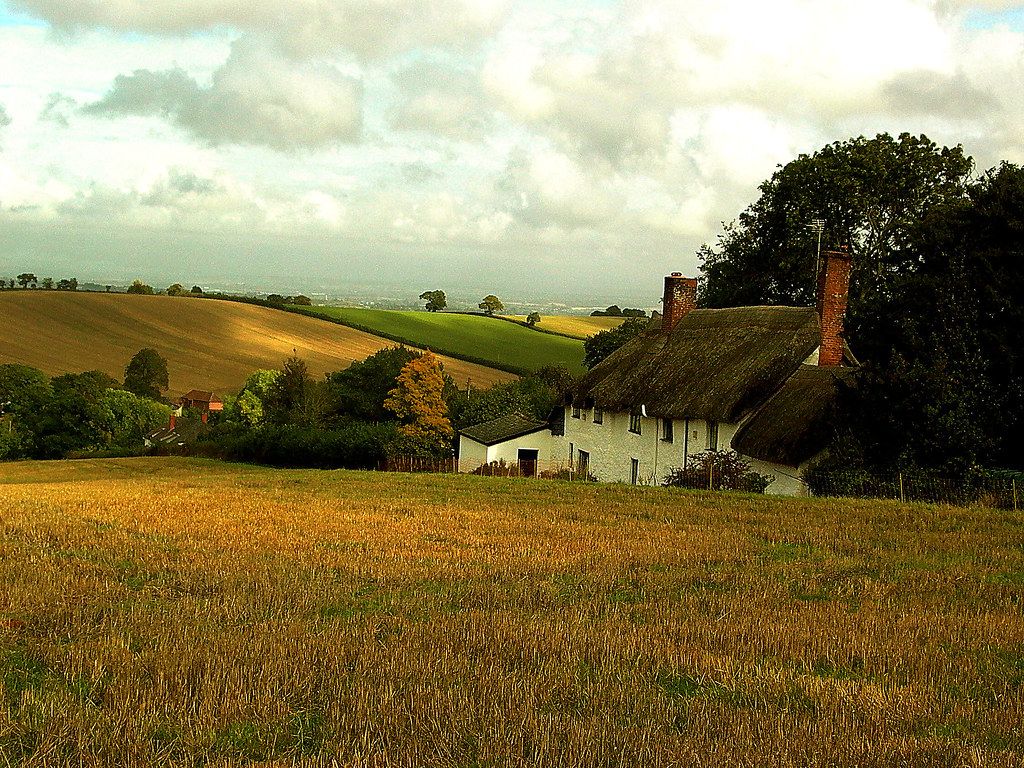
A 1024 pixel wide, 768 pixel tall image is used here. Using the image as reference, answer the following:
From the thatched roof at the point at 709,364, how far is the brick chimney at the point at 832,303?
0.50 metres

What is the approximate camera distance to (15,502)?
24.8 meters

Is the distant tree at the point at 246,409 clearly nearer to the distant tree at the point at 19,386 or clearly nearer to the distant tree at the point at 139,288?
the distant tree at the point at 19,386

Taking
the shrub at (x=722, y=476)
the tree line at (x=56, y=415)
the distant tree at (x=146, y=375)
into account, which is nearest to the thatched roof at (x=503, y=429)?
the shrub at (x=722, y=476)

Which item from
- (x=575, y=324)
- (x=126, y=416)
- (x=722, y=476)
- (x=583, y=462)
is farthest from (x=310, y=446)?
(x=575, y=324)

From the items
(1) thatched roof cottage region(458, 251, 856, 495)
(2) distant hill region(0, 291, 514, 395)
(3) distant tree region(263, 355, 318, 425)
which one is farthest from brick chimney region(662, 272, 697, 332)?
(2) distant hill region(0, 291, 514, 395)

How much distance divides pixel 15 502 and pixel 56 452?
204 feet

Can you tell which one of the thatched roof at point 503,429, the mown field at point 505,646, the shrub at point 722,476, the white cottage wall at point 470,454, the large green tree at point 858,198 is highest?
the large green tree at point 858,198

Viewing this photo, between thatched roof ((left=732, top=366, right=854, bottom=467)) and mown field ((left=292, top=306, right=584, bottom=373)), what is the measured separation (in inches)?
2555

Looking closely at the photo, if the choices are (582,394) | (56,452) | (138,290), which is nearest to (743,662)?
(582,394)

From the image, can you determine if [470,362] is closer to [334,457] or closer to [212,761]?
[334,457]

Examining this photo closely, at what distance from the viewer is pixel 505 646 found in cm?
926

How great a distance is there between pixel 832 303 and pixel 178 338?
86.6m

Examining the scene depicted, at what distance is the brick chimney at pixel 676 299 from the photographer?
46.0 m

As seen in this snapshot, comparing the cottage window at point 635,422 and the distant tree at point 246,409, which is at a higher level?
the cottage window at point 635,422
